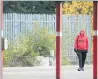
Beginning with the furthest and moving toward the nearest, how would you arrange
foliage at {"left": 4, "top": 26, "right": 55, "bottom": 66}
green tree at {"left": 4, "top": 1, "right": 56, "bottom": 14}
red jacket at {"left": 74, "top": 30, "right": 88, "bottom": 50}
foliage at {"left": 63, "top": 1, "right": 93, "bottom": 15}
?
green tree at {"left": 4, "top": 1, "right": 56, "bottom": 14}, foliage at {"left": 63, "top": 1, "right": 93, "bottom": 15}, foliage at {"left": 4, "top": 26, "right": 55, "bottom": 66}, red jacket at {"left": 74, "top": 30, "right": 88, "bottom": 50}

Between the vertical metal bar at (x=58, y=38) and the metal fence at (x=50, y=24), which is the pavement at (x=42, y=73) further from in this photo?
the vertical metal bar at (x=58, y=38)

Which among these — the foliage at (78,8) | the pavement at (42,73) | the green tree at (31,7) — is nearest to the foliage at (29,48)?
the pavement at (42,73)

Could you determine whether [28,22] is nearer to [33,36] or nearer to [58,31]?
[33,36]

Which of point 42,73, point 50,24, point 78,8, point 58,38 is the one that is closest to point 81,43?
point 42,73

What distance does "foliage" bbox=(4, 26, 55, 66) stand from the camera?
25.4m

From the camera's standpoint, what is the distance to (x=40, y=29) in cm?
2698

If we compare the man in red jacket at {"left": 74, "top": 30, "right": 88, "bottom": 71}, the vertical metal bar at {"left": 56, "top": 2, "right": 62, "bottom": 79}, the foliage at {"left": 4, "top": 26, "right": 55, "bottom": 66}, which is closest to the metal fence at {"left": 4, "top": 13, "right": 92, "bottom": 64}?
the foliage at {"left": 4, "top": 26, "right": 55, "bottom": 66}

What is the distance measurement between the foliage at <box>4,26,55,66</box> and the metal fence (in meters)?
0.40

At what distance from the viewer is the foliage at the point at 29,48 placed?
83.4 ft

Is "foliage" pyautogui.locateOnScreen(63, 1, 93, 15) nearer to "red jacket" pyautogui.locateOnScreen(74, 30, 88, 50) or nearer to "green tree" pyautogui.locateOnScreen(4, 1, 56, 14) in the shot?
"green tree" pyautogui.locateOnScreen(4, 1, 56, 14)

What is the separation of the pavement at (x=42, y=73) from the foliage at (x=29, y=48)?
2.37 ft

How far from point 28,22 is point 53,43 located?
1.66m

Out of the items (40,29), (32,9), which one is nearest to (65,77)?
(40,29)

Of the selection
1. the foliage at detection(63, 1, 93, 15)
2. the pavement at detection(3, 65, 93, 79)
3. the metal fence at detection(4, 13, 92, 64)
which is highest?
the foliage at detection(63, 1, 93, 15)
